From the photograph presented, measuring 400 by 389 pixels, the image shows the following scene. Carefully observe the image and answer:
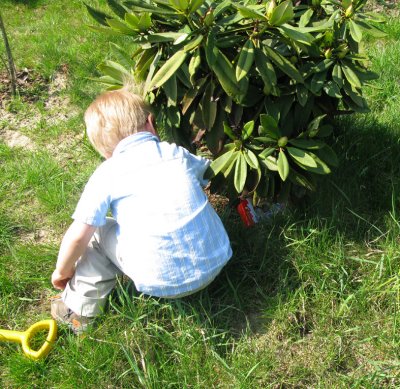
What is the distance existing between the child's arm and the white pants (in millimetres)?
70

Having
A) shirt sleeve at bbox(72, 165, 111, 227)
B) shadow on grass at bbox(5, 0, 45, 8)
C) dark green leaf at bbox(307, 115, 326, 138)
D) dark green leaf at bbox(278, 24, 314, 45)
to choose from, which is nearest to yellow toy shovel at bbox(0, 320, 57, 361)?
shirt sleeve at bbox(72, 165, 111, 227)

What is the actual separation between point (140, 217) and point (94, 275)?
1.50 feet

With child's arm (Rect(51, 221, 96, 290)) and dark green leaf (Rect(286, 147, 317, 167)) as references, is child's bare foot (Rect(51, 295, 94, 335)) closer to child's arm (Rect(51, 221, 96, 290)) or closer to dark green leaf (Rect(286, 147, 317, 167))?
child's arm (Rect(51, 221, 96, 290))

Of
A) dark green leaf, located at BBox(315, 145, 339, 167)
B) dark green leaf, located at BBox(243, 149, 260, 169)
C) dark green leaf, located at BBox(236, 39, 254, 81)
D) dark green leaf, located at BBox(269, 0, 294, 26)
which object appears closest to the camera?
dark green leaf, located at BBox(269, 0, 294, 26)

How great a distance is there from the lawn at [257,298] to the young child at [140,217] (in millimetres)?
189

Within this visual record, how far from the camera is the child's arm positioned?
2246 millimetres

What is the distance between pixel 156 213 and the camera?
2.16 metres

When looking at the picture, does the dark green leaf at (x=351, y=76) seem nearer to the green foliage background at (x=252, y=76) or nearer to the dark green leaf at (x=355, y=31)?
the green foliage background at (x=252, y=76)

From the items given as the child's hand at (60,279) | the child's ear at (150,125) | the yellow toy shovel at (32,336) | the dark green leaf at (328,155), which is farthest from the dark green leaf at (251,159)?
the yellow toy shovel at (32,336)

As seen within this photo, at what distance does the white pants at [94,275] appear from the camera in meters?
2.43

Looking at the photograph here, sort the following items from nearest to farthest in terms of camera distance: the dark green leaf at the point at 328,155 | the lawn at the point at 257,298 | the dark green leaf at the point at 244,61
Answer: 1. the dark green leaf at the point at 244,61
2. the lawn at the point at 257,298
3. the dark green leaf at the point at 328,155

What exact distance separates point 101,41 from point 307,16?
260 cm

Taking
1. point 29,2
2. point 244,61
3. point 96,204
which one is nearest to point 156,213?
point 96,204

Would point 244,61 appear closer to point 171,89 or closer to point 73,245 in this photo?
point 171,89
